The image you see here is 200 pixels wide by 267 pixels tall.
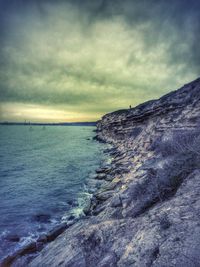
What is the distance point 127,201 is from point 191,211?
341 cm

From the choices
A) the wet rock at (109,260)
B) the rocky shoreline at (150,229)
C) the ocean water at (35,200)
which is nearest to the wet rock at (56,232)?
the ocean water at (35,200)

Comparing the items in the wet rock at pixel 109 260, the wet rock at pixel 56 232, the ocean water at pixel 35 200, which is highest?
the wet rock at pixel 109 260

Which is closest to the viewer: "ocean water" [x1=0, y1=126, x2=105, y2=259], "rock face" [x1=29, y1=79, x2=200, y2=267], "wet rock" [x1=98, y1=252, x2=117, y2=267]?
"rock face" [x1=29, y1=79, x2=200, y2=267]

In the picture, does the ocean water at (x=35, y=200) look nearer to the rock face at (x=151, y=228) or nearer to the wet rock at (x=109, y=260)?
Result: the rock face at (x=151, y=228)

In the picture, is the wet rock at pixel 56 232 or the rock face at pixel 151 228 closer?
the rock face at pixel 151 228

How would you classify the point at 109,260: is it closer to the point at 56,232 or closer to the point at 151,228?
the point at 151,228

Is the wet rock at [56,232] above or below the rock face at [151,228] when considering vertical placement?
below

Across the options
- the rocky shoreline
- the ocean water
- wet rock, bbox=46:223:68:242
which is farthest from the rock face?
the ocean water

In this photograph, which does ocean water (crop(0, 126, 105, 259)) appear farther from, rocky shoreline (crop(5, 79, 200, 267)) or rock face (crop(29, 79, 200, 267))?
rock face (crop(29, 79, 200, 267))

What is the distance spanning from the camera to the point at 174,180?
27.3ft

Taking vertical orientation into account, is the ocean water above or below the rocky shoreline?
below

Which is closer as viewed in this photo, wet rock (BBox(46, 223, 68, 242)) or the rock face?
the rock face

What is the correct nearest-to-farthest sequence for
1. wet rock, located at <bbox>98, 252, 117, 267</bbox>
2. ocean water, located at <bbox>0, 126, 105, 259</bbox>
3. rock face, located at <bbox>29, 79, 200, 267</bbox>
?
1. rock face, located at <bbox>29, 79, 200, 267</bbox>
2. wet rock, located at <bbox>98, 252, 117, 267</bbox>
3. ocean water, located at <bbox>0, 126, 105, 259</bbox>

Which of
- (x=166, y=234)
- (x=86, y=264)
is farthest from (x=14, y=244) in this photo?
(x=166, y=234)
